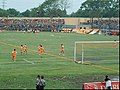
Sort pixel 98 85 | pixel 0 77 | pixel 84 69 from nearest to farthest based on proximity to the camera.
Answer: pixel 98 85 → pixel 0 77 → pixel 84 69

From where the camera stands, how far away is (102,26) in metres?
108

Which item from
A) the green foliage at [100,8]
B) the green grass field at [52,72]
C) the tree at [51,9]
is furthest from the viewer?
the tree at [51,9]

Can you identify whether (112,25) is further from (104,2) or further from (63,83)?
(63,83)

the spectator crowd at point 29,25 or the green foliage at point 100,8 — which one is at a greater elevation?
the green foliage at point 100,8

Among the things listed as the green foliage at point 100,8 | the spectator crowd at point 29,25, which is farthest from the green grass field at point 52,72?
the green foliage at point 100,8

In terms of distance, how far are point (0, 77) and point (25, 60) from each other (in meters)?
10.1

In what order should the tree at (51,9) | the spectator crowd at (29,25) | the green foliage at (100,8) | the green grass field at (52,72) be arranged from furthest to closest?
1. the tree at (51,9)
2. the green foliage at (100,8)
3. the spectator crowd at (29,25)
4. the green grass field at (52,72)

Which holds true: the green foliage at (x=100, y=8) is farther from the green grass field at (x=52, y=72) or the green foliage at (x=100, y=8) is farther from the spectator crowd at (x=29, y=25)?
the green grass field at (x=52, y=72)

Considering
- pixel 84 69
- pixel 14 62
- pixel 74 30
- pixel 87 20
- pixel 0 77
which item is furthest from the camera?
pixel 87 20

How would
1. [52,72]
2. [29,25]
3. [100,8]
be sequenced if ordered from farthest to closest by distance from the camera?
[100,8] → [29,25] → [52,72]

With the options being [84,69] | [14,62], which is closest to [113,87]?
[84,69]

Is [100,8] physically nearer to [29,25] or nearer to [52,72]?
[29,25]

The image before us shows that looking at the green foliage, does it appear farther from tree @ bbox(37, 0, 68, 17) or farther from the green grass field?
the green grass field

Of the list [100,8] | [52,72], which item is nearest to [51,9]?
[100,8]
